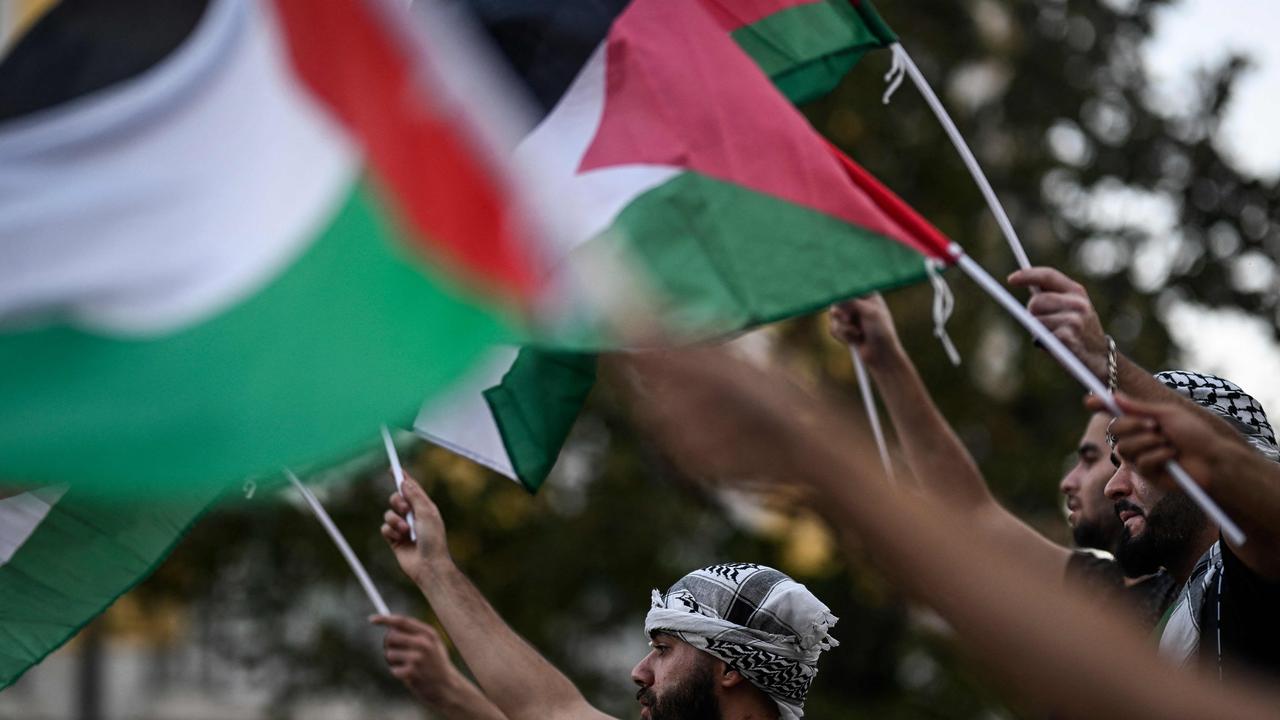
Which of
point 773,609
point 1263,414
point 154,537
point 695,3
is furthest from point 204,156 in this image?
point 1263,414

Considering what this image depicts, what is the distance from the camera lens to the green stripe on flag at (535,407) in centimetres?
403

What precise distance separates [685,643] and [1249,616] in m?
1.55

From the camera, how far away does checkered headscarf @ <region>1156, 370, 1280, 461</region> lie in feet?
12.2

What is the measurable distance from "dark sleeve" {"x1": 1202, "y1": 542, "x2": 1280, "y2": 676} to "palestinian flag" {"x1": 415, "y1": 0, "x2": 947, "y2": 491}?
0.80 metres

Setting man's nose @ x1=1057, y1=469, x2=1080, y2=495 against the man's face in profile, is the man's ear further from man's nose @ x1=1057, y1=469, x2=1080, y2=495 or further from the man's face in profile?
man's nose @ x1=1057, y1=469, x2=1080, y2=495

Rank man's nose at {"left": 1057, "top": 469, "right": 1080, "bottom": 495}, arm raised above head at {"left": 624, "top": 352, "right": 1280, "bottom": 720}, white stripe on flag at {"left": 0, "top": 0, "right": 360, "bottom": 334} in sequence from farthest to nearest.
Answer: man's nose at {"left": 1057, "top": 469, "right": 1080, "bottom": 495}
white stripe on flag at {"left": 0, "top": 0, "right": 360, "bottom": 334}
arm raised above head at {"left": 624, "top": 352, "right": 1280, "bottom": 720}

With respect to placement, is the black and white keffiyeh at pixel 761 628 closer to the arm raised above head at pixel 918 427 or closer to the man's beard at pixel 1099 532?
the arm raised above head at pixel 918 427

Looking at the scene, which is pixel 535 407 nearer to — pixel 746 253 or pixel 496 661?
pixel 496 661

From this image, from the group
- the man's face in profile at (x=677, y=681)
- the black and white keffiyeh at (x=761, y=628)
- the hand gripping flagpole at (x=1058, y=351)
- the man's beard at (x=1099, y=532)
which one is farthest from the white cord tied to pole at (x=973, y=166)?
the man's face in profile at (x=677, y=681)

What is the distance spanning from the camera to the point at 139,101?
3.01 metres

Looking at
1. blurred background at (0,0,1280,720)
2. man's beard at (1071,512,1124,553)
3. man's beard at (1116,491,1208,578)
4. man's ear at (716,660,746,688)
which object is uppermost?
man's beard at (1116,491,1208,578)

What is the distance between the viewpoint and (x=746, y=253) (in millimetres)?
3311

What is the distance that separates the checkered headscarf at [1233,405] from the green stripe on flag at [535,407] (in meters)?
1.38

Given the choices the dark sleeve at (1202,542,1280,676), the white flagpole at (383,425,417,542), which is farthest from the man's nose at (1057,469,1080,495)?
the white flagpole at (383,425,417,542)
